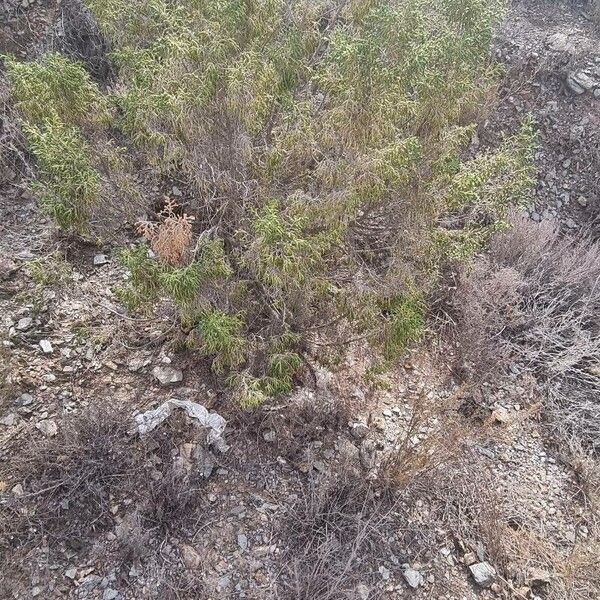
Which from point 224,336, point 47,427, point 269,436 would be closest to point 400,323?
point 224,336

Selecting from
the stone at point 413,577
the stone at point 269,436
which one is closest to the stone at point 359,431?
the stone at point 269,436

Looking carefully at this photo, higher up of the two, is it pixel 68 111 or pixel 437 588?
pixel 68 111

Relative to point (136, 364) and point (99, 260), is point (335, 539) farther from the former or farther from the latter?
point (99, 260)

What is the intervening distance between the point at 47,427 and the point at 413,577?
2374 mm

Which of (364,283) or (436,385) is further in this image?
(436,385)

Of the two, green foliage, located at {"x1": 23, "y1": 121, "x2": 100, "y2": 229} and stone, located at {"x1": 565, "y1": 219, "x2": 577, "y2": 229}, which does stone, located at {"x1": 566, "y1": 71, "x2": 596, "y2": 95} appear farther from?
green foliage, located at {"x1": 23, "y1": 121, "x2": 100, "y2": 229}

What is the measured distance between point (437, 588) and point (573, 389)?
2.16m

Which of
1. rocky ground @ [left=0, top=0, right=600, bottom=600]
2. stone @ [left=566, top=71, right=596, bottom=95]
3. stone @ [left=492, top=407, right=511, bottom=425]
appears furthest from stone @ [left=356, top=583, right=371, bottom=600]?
stone @ [left=566, top=71, right=596, bottom=95]

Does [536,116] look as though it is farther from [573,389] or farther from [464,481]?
[464,481]

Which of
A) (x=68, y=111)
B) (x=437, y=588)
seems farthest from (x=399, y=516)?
(x=68, y=111)

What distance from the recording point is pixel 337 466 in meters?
3.36

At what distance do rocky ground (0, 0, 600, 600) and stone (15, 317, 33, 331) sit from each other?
2 centimetres

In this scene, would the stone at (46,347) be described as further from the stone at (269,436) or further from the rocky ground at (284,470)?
the stone at (269,436)

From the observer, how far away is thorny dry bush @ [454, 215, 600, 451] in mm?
4293
